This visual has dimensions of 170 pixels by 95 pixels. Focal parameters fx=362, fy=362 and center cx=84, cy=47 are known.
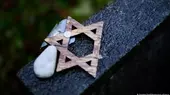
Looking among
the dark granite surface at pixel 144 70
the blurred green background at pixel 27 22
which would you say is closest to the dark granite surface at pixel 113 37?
the dark granite surface at pixel 144 70

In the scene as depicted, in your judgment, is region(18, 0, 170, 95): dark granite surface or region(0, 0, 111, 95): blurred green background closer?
region(18, 0, 170, 95): dark granite surface

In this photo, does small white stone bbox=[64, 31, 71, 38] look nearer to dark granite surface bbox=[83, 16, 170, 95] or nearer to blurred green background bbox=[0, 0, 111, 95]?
dark granite surface bbox=[83, 16, 170, 95]

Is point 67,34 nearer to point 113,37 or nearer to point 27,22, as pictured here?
point 113,37

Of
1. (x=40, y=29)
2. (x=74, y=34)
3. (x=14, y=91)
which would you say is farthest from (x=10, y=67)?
(x=74, y=34)

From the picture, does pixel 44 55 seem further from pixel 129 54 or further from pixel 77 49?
pixel 129 54

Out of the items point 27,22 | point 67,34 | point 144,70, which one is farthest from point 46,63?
point 27,22

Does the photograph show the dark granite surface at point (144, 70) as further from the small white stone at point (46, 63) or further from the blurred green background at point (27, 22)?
the blurred green background at point (27, 22)

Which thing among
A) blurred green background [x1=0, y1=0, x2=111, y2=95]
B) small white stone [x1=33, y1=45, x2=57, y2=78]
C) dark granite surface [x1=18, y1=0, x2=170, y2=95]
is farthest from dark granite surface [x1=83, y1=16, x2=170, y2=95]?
blurred green background [x1=0, y1=0, x2=111, y2=95]
